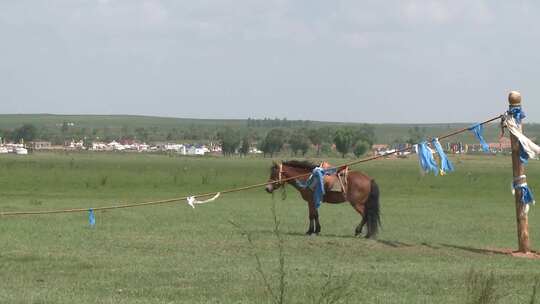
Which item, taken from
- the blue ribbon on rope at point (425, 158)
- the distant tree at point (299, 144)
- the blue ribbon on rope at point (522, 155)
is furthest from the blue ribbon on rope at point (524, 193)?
the distant tree at point (299, 144)

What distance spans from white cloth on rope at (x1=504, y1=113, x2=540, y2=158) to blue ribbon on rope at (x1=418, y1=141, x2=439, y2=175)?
129 cm

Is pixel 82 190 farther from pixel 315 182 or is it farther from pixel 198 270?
pixel 198 270

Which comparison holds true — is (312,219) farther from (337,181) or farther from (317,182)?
(337,181)

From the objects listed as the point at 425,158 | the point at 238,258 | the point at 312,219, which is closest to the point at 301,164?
the point at 312,219

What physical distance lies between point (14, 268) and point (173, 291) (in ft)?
10.1

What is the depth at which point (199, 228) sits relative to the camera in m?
20.1

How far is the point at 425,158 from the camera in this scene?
1570 cm

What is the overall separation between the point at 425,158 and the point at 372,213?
3107 millimetres

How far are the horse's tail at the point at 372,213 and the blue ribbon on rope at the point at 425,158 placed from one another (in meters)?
2.87

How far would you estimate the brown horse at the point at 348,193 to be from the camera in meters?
18.6

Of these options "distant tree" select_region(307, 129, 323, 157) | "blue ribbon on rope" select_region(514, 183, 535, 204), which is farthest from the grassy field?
"distant tree" select_region(307, 129, 323, 157)

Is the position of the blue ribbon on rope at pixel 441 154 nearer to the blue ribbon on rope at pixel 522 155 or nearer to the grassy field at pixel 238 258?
the blue ribbon on rope at pixel 522 155

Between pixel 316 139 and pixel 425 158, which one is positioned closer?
pixel 425 158

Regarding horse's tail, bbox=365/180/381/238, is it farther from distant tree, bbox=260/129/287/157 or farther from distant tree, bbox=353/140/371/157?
distant tree, bbox=260/129/287/157
